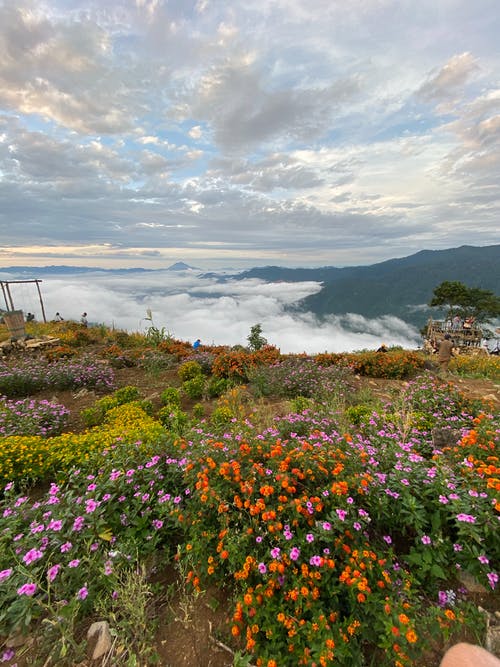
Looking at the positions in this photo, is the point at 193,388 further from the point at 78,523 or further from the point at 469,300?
the point at 469,300

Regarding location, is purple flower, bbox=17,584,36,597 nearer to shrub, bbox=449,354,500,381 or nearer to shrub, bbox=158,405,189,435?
shrub, bbox=158,405,189,435

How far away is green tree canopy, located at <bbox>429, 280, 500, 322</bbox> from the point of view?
35.6m

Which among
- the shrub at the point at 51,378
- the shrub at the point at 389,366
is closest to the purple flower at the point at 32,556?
the shrub at the point at 51,378

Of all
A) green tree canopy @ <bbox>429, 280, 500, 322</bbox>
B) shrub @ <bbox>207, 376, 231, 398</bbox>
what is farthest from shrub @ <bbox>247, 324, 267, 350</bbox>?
green tree canopy @ <bbox>429, 280, 500, 322</bbox>

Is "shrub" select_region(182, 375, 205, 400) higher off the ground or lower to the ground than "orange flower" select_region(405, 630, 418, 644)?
lower

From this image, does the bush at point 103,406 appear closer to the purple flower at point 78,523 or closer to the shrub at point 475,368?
the purple flower at point 78,523

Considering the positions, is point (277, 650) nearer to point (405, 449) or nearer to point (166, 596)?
point (166, 596)

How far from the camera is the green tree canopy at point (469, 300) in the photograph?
3562 cm

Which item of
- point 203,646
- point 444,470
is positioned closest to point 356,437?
point 444,470

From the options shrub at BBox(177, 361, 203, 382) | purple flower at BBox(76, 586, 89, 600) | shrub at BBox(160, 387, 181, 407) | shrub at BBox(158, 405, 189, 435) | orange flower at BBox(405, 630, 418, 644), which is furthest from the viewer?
shrub at BBox(177, 361, 203, 382)

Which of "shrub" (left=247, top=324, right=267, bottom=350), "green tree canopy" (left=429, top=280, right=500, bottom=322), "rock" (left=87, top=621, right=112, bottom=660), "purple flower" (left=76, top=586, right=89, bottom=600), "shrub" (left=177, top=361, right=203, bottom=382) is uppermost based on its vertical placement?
"purple flower" (left=76, top=586, right=89, bottom=600)

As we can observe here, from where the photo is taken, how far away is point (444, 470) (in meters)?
2.46

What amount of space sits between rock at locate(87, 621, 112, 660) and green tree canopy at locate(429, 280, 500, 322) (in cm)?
4266

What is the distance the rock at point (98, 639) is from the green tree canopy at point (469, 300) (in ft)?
140
